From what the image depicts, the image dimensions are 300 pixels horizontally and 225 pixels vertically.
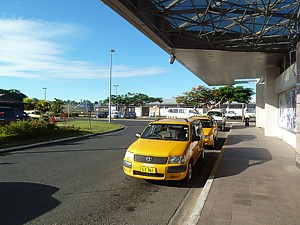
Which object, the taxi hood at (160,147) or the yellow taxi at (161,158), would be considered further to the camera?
the taxi hood at (160,147)

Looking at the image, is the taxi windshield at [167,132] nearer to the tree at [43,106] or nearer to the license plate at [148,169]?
the license plate at [148,169]

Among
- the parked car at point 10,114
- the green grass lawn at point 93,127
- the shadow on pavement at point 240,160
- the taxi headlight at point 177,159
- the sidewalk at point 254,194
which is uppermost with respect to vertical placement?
the parked car at point 10,114

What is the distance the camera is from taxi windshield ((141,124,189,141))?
279 inches

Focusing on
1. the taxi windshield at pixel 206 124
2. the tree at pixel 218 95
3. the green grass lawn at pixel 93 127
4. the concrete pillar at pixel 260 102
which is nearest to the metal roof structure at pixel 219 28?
the taxi windshield at pixel 206 124

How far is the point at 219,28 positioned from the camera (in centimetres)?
998

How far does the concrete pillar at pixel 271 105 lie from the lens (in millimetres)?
15969

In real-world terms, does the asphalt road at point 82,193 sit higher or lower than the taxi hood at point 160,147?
lower

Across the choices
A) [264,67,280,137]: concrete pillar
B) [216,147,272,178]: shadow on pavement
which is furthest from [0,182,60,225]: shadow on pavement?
[264,67,280,137]: concrete pillar

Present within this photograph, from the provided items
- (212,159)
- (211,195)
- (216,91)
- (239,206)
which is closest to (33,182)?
(211,195)

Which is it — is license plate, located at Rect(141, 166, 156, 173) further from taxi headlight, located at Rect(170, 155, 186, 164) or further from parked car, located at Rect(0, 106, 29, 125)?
parked car, located at Rect(0, 106, 29, 125)

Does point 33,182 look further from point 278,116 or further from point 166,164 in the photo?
point 278,116

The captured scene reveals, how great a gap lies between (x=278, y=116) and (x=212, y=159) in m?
8.60

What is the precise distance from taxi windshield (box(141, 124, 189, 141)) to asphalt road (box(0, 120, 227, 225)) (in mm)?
1239

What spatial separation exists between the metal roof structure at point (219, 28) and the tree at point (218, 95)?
23990mm
